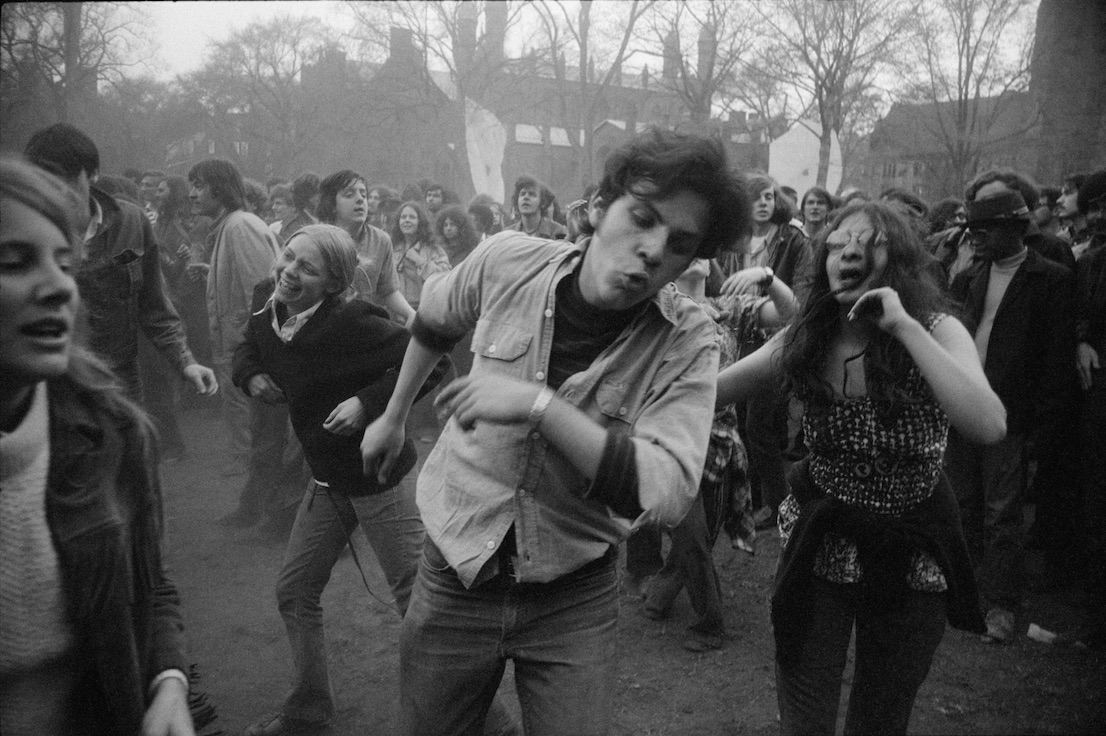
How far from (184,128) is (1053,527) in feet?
18.2

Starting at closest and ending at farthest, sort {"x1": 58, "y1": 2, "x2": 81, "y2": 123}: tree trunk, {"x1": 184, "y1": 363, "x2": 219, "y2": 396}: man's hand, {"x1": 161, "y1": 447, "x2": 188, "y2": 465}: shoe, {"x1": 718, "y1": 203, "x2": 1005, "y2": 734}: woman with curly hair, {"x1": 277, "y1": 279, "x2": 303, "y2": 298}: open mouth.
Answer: {"x1": 58, "y1": 2, "x2": 81, "y2": 123}: tree trunk → {"x1": 718, "y1": 203, "x2": 1005, "y2": 734}: woman with curly hair → {"x1": 277, "y1": 279, "x2": 303, "y2": 298}: open mouth → {"x1": 184, "y1": 363, "x2": 219, "y2": 396}: man's hand → {"x1": 161, "y1": 447, "x2": 188, "y2": 465}: shoe

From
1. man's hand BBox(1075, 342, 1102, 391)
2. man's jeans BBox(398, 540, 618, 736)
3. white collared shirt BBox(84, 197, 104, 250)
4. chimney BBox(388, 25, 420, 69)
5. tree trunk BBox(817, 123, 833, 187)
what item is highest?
chimney BBox(388, 25, 420, 69)

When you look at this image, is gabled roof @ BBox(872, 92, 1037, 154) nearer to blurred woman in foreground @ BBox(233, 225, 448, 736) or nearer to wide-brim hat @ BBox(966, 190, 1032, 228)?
wide-brim hat @ BBox(966, 190, 1032, 228)

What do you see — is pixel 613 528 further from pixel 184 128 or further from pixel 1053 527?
pixel 1053 527

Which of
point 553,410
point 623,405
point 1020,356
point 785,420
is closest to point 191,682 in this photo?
point 553,410

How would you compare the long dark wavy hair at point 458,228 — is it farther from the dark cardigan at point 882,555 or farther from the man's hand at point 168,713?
the man's hand at point 168,713

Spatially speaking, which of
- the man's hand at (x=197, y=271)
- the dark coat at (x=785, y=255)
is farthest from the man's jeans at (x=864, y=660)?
the man's hand at (x=197, y=271)

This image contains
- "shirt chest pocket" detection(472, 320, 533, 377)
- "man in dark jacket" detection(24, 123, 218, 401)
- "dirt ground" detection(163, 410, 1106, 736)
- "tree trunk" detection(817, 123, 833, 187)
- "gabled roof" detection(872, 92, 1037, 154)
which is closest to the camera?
"shirt chest pocket" detection(472, 320, 533, 377)

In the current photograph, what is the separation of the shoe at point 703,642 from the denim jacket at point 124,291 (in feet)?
9.74

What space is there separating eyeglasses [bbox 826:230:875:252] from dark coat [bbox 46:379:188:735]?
2.10 meters

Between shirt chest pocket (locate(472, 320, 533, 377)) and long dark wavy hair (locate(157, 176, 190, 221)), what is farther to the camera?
long dark wavy hair (locate(157, 176, 190, 221))

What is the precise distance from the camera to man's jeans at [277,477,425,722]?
3.36 m

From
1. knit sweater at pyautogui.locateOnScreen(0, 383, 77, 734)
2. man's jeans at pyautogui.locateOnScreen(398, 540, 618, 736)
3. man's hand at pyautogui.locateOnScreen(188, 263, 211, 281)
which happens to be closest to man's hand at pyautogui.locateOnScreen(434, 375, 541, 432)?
man's jeans at pyautogui.locateOnScreen(398, 540, 618, 736)

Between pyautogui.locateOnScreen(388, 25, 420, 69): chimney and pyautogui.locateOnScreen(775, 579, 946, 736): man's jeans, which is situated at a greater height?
pyautogui.locateOnScreen(388, 25, 420, 69): chimney
